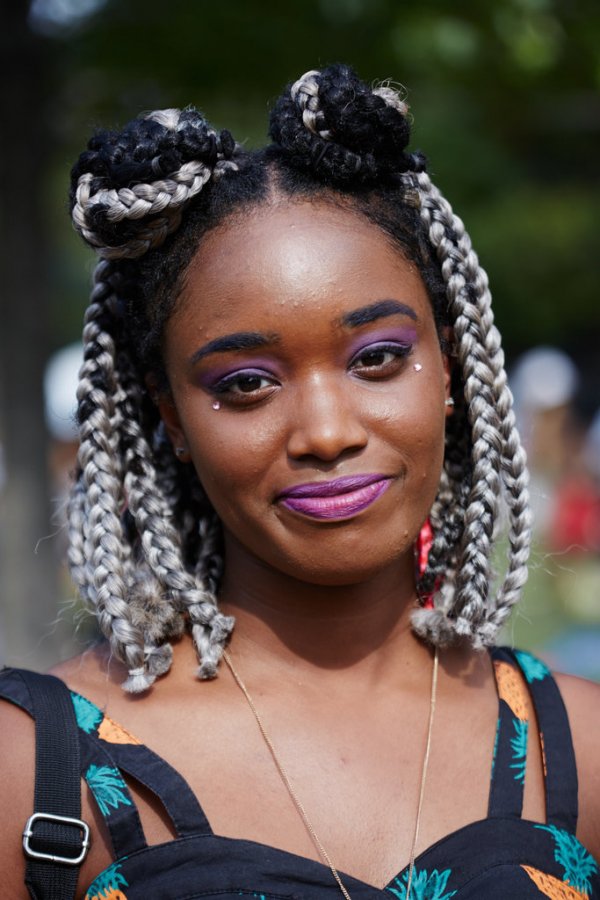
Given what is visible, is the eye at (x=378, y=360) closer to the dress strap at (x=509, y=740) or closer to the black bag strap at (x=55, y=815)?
the dress strap at (x=509, y=740)

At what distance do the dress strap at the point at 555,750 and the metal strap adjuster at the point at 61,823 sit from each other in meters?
0.94

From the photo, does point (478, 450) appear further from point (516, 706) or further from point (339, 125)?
point (339, 125)

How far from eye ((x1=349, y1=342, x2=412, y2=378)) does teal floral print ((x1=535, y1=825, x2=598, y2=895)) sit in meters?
0.96

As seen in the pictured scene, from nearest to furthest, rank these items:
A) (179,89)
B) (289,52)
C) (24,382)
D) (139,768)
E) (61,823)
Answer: (61,823) < (139,768) < (289,52) < (179,89) < (24,382)

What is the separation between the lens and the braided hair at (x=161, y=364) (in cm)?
239

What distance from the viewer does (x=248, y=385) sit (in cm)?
233

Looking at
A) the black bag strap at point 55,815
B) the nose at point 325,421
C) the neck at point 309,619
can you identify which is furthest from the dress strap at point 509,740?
the black bag strap at point 55,815

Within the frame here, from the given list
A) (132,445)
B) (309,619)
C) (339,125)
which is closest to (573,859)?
(309,619)

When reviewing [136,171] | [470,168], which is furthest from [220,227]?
[470,168]

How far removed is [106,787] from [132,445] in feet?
2.63

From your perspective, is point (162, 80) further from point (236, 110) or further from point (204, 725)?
point (204, 725)

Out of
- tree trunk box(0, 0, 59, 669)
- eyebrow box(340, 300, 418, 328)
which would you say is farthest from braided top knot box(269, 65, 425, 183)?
tree trunk box(0, 0, 59, 669)

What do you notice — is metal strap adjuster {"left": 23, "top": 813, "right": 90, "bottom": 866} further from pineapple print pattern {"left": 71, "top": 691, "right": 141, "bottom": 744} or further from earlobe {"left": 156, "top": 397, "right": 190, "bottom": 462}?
earlobe {"left": 156, "top": 397, "right": 190, "bottom": 462}

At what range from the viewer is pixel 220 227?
7.81 ft
